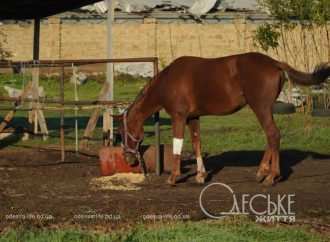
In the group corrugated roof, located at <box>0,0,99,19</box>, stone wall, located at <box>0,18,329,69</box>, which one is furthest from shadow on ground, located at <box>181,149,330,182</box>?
stone wall, located at <box>0,18,329,69</box>

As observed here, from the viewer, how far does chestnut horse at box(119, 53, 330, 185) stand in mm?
12070

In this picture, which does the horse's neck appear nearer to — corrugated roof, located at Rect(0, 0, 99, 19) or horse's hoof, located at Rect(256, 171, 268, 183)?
horse's hoof, located at Rect(256, 171, 268, 183)

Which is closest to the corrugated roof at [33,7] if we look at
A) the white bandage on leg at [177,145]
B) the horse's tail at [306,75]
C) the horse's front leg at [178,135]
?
the horse's front leg at [178,135]

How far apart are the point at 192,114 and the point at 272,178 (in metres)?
1.44

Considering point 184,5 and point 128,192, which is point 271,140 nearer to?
point 128,192

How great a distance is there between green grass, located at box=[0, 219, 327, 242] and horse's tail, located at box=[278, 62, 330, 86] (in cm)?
413

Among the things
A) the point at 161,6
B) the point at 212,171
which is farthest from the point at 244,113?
the point at 161,6

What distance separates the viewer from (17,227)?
27.7ft

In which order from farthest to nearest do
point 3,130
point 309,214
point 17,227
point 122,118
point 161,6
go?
1. point 161,6
2. point 3,130
3. point 122,118
4. point 309,214
5. point 17,227

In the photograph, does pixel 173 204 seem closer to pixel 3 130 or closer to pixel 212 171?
pixel 212 171

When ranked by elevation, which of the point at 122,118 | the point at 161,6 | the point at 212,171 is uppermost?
the point at 161,6

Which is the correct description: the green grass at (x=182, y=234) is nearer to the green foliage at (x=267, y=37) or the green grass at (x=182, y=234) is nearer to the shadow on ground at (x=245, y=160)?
the shadow on ground at (x=245, y=160)

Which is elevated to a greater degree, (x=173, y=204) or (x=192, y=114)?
(x=192, y=114)

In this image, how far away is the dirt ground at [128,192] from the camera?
932 centimetres
